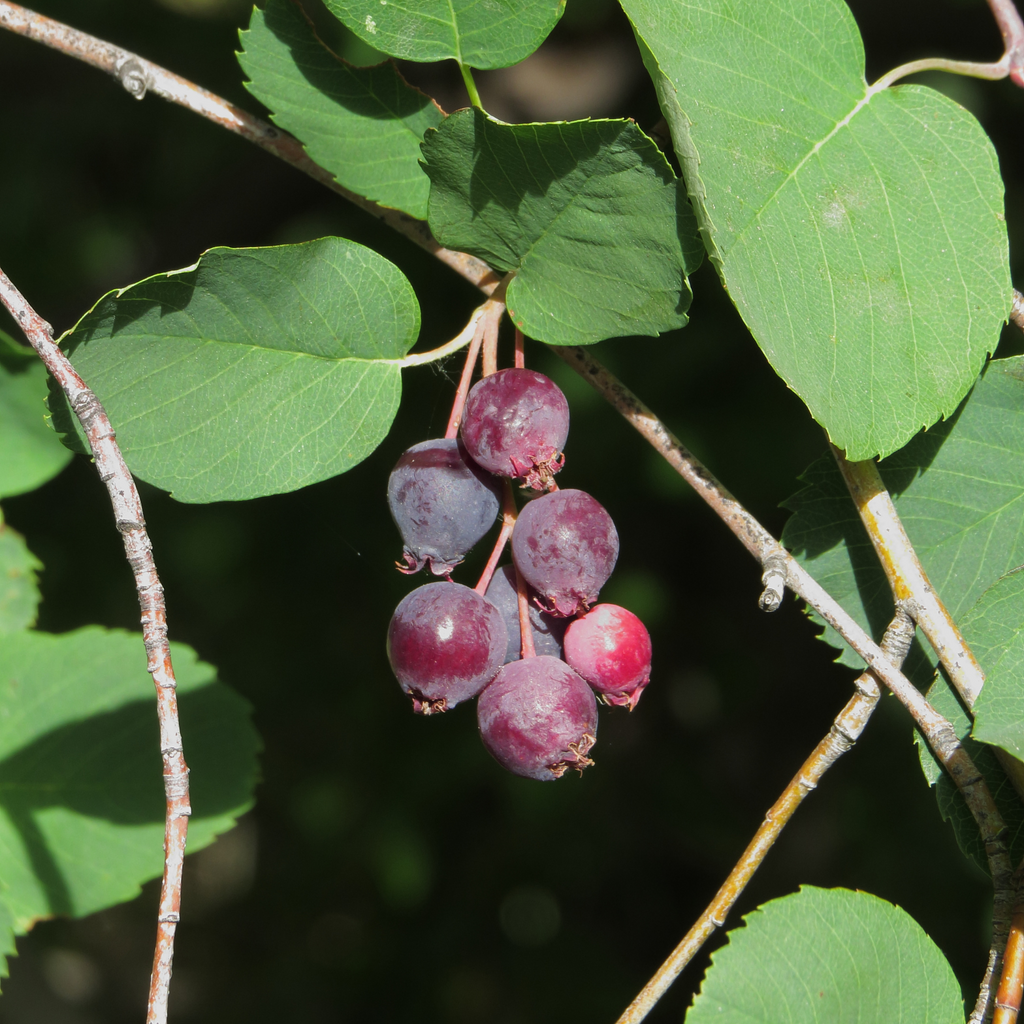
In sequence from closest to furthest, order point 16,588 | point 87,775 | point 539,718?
point 539,718
point 87,775
point 16,588

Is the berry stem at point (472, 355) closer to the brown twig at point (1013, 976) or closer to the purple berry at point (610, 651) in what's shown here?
the purple berry at point (610, 651)

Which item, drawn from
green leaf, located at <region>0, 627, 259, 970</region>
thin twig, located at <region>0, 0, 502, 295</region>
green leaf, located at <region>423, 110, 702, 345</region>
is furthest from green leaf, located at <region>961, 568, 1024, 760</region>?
green leaf, located at <region>0, 627, 259, 970</region>

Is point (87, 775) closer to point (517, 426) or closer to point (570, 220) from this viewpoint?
point (517, 426)

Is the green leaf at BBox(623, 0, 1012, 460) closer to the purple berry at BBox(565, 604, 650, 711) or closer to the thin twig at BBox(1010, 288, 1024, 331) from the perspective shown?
the thin twig at BBox(1010, 288, 1024, 331)

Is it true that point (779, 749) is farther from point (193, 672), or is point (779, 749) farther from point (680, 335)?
point (193, 672)

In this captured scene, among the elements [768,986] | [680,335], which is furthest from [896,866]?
[768,986]

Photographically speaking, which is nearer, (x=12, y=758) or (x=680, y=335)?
(x=12, y=758)

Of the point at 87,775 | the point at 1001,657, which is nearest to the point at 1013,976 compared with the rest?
the point at 1001,657
